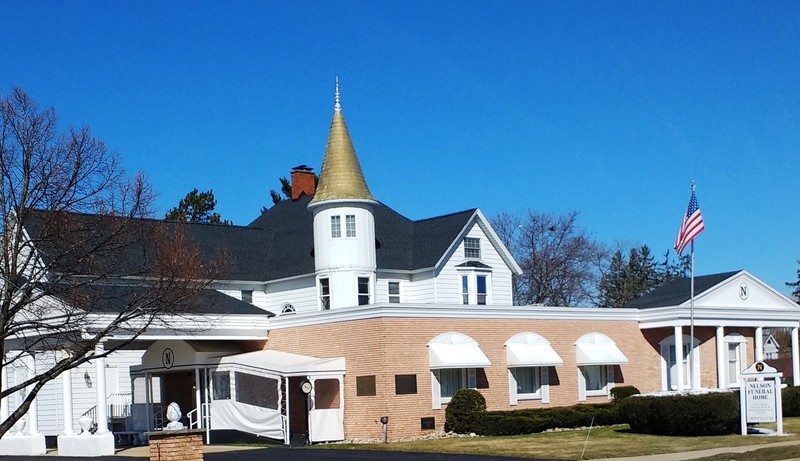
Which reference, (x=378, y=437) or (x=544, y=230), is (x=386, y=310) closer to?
(x=378, y=437)

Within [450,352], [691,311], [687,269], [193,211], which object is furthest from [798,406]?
A: [687,269]

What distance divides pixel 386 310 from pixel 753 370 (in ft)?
37.4

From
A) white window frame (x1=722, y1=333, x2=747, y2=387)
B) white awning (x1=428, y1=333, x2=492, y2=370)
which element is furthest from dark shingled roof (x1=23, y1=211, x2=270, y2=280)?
white window frame (x1=722, y1=333, x2=747, y2=387)

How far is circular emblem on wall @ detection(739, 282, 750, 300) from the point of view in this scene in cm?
4581

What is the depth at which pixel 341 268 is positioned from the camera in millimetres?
44250

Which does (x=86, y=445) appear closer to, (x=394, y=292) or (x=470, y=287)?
(x=394, y=292)

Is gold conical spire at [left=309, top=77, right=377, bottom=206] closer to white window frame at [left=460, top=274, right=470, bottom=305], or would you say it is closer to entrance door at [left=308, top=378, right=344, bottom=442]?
white window frame at [left=460, top=274, right=470, bottom=305]

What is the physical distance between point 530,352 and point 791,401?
1022 cm

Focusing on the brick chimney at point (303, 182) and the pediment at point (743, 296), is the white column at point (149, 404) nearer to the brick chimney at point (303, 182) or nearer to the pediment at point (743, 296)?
the brick chimney at point (303, 182)

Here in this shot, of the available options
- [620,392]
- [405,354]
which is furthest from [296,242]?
[620,392]

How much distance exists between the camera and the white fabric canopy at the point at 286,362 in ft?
114

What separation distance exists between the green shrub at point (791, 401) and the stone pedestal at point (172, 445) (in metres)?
28.3

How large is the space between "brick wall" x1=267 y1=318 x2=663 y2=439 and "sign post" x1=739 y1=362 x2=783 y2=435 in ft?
29.0

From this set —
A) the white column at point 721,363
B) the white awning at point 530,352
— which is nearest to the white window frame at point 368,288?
the white awning at point 530,352
